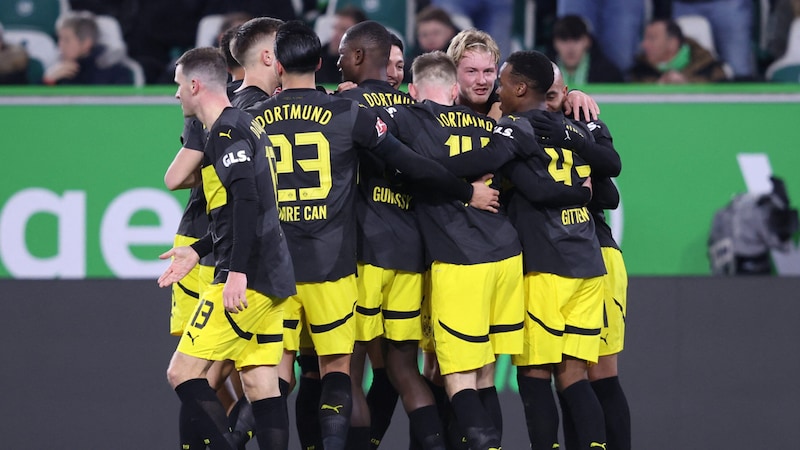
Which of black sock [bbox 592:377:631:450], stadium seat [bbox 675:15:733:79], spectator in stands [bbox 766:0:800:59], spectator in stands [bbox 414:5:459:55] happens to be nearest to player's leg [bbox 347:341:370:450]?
black sock [bbox 592:377:631:450]

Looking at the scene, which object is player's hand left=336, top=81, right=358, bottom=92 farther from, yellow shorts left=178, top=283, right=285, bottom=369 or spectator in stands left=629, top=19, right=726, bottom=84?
spectator in stands left=629, top=19, right=726, bottom=84

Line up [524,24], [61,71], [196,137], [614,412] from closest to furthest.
→ 1. [196,137]
2. [614,412]
3. [61,71]
4. [524,24]

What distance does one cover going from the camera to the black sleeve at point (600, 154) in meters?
5.86

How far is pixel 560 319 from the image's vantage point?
5.80m

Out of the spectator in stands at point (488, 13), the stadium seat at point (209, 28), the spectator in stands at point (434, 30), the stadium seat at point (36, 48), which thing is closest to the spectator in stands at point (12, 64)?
the stadium seat at point (36, 48)

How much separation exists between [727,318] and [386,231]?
2.78 m

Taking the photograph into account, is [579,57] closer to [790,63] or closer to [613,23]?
[613,23]

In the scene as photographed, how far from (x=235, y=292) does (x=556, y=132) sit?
5.84ft

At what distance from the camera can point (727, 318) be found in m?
7.54

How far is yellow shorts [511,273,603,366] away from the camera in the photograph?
228 inches

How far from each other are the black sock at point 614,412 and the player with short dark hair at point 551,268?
31 cm

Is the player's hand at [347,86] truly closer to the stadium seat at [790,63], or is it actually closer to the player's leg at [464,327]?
the player's leg at [464,327]

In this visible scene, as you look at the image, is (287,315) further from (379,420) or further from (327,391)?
(379,420)

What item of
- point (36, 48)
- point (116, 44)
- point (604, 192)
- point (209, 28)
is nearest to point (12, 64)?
point (36, 48)
